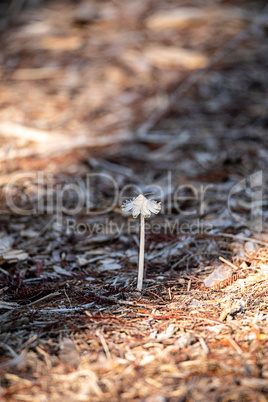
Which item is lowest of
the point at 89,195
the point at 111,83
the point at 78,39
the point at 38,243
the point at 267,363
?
the point at 267,363

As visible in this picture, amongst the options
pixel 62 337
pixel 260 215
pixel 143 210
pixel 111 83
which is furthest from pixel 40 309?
pixel 111 83

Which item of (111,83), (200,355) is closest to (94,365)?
(200,355)

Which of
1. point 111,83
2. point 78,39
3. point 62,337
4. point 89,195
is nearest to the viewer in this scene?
point 62,337

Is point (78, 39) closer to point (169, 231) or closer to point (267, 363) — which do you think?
point (169, 231)

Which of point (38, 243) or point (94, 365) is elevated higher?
point (38, 243)

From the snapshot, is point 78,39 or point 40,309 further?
point 78,39

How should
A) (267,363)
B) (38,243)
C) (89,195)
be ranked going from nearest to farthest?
(267,363) → (38,243) → (89,195)
